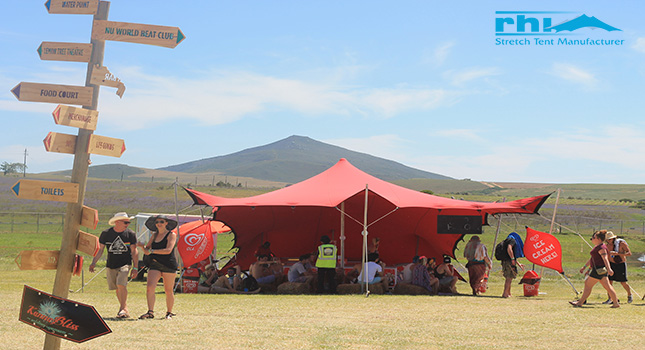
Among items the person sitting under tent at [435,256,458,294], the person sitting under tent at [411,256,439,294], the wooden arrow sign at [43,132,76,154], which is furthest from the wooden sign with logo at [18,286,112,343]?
the person sitting under tent at [435,256,458,294]

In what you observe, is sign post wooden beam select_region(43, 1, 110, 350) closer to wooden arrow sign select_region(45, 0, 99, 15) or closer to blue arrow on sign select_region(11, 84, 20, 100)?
blue arrow on sign select_region(11, 84, 20, 100)

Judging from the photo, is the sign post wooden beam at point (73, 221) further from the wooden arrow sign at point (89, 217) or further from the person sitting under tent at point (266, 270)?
the person sitting under tent at point (266, 270)

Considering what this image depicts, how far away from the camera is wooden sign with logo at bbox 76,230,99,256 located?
15.9 feet

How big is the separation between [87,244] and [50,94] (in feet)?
3.88

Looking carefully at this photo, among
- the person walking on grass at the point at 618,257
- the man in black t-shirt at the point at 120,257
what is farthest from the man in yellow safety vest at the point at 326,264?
the person walking on grass at the point at 618,257

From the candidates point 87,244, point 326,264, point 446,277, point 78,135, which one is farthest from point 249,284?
point 78,135

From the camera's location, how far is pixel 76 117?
4.84 m

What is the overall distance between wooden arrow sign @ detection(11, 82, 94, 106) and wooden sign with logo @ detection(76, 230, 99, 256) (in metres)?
1.01

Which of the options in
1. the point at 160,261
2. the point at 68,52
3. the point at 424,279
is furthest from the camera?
the point at 424,279

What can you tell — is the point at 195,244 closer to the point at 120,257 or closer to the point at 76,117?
the point at 120,257

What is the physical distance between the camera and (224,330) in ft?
23.0

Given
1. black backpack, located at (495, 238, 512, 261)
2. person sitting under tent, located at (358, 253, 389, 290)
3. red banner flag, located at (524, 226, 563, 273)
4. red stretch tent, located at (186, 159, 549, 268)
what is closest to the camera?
black backpack, located at (495, 238, 512, 261)

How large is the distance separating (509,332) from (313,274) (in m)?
6.35

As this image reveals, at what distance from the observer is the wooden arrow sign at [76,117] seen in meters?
4.79
